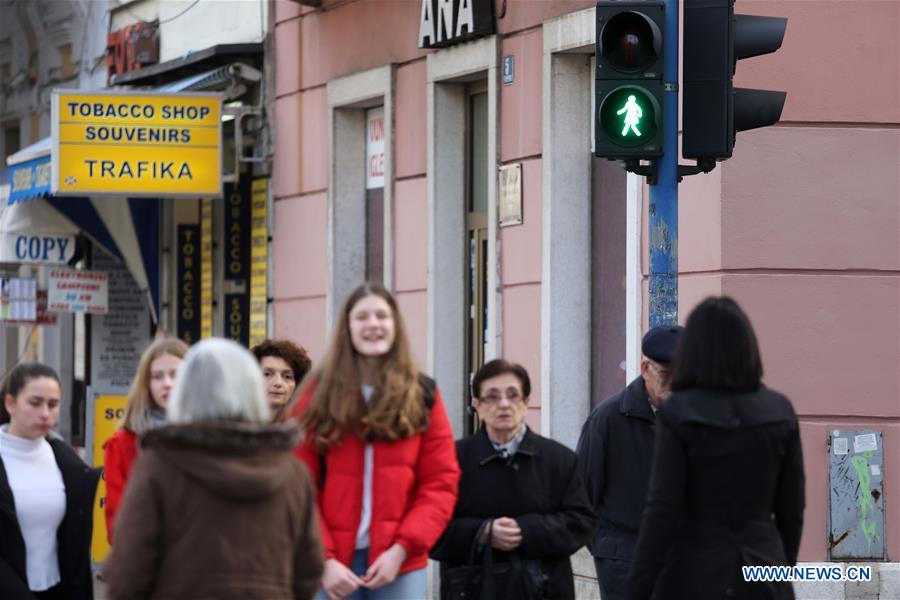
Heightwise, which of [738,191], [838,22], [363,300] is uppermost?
[838,22]

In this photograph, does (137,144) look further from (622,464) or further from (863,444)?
(622,464)

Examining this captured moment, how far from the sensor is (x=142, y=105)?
665 inches

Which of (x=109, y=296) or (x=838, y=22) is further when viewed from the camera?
(x=109, y=296)

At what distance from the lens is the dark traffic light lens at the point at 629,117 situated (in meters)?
8.79

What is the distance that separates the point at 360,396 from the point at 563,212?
6.00m

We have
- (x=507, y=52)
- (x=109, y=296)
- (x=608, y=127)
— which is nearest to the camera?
(x=608, y=127)

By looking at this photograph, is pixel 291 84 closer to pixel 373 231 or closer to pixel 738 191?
pixel 373 231

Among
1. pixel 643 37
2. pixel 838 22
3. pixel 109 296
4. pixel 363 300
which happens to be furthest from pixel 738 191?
pixel 109 296

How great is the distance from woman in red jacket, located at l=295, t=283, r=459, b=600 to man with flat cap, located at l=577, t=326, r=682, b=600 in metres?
1.38

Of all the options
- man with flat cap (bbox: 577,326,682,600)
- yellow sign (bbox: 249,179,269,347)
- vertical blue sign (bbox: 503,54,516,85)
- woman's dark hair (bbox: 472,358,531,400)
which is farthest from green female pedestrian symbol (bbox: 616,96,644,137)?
yellow sign (bbox: 249,179,269,347)

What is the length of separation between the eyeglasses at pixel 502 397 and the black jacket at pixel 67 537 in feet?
5.09

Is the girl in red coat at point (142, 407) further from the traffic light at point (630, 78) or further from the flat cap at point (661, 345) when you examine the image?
the traffic light at point (630, 78)

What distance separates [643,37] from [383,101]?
650 cm

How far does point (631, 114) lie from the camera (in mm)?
8812
